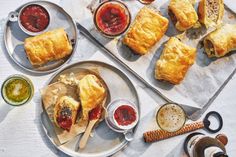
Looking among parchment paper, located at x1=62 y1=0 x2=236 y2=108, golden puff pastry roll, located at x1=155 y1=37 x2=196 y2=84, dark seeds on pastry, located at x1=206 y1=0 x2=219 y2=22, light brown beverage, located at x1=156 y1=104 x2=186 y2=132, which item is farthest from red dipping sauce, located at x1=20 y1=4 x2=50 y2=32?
dark seeds on pastry, located at x1=206 y1=0 x2=219 y2=22

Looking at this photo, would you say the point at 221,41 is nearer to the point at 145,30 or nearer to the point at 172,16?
the point at 172,16

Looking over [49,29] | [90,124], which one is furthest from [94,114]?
[49,29]

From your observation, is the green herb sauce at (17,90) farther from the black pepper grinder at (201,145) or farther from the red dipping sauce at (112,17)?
the black pepper grinder at (201,145)

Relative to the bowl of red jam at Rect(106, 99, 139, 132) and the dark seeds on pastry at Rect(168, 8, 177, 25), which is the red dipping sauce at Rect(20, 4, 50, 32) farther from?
the dark seeds on pastry at Rect(168, 8, 177, 25)

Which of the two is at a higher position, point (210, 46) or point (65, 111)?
point (210, 46)

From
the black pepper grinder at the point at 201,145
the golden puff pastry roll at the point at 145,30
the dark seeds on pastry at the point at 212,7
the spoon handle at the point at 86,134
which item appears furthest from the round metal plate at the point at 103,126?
the dark seeds on pastry at the point at 212,7

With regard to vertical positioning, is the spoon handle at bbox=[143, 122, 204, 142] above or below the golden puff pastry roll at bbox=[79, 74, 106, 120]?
below

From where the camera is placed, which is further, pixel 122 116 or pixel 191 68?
pixel 191 68
